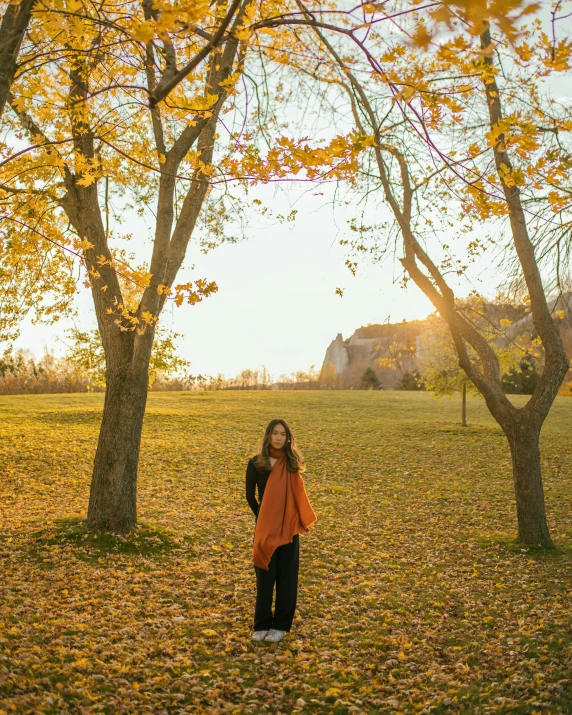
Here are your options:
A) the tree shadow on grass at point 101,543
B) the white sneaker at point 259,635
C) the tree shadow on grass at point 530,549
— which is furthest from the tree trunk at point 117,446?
the tree shadow on grass at point 530,549

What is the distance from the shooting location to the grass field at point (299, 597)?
17.0ft

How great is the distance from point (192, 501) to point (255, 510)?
7528mm

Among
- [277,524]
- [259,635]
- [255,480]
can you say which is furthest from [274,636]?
[255,480]

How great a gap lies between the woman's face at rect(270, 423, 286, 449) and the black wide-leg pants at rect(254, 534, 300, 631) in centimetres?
83

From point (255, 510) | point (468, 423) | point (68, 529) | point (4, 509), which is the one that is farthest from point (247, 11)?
point (468, 423)

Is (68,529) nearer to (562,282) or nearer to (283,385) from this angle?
(562,282)

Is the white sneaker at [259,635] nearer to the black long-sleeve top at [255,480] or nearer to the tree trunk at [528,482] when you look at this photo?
the black long-sleeve top at [255,480]

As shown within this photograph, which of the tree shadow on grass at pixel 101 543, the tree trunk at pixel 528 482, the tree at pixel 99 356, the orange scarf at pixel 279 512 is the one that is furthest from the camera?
the tree at pixel 99 356

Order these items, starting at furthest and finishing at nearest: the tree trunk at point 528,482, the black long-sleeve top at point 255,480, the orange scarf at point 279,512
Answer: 1. the tree trunk at point 528,482
2. the black long-sleeve top at point 255,480
3. the orange scarf at point 279,512

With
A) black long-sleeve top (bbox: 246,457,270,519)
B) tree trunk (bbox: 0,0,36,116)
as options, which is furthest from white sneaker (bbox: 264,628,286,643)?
tree trunk (bbox: 0,0,36,116)

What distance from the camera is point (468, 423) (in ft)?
84.1

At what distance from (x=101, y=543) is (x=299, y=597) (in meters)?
3.06

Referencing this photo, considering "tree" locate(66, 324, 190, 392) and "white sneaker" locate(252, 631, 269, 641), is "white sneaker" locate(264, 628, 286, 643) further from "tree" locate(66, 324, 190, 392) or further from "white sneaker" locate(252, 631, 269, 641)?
"tree" locate(66, 324, 190, 392)

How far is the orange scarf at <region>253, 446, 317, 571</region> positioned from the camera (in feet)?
19.5
